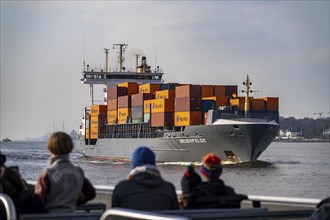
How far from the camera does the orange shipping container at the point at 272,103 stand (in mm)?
47188

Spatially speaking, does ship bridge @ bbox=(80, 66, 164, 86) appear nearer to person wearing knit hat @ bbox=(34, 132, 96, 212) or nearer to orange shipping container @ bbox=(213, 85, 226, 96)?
orange shipping container @ bbox=(213, 85, 226, 96)

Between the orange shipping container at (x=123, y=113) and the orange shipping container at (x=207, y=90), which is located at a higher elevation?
the orange shipping container at (x=207, y=90)

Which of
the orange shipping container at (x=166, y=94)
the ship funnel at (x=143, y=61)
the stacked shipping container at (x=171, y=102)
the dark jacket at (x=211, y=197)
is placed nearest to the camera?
the dark jacket at (x=211, y=197)

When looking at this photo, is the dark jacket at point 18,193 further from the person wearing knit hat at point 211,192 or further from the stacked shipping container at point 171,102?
the stacked shipping container at point 171,102

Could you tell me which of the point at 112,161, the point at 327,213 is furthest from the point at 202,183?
the point at 112,161

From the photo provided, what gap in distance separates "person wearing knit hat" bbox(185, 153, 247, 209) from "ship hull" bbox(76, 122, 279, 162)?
37920 mm

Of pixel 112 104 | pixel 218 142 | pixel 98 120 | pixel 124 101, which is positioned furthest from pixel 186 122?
pixel 98 120

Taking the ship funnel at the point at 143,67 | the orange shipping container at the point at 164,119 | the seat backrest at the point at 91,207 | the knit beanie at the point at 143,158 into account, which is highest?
the ship funnel at the point at 143,67

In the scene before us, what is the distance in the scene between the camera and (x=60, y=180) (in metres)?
5.16

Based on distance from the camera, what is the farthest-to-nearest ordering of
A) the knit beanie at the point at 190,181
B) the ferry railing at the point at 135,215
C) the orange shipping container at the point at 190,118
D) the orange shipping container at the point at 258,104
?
the orange shipping container at the point at 258,104, the orange shipping container at the point at 190,118, the knit beanie at the point at 190,181, the ferry railing at the point at 135,215

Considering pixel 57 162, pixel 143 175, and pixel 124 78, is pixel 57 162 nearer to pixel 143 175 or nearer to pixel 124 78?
pixel 143 175

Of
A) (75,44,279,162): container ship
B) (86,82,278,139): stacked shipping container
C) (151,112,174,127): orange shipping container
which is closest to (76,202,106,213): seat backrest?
(75,44,279,162): container ship

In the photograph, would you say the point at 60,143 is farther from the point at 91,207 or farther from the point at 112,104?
the point at 112,104

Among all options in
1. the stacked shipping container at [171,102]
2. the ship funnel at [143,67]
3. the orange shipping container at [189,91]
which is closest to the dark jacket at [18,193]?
the stacked shipping container at [171,102]
